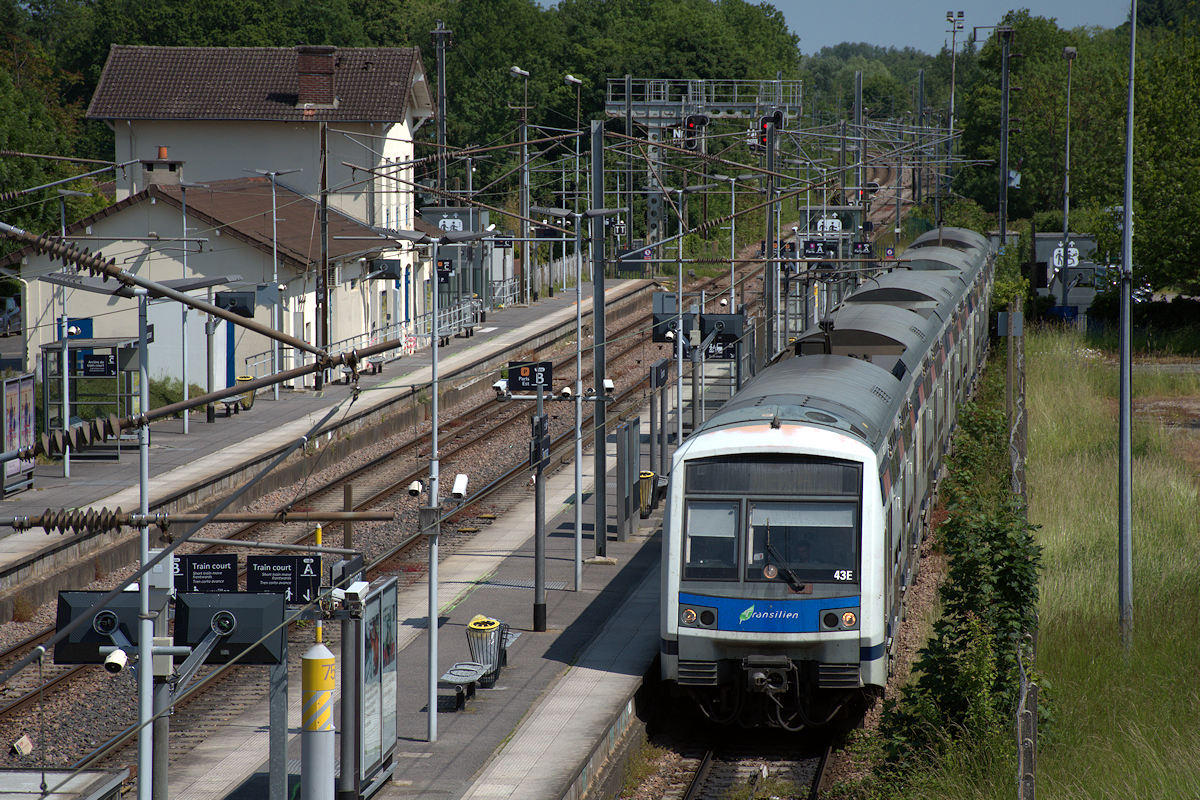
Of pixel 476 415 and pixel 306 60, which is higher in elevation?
pixel 306 60

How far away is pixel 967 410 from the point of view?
26.7 meters

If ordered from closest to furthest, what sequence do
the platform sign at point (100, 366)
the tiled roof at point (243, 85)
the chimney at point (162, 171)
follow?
the platform sign at point (100, 366), the chimney at point (162, 171), the tiled roof at point (243, 85)

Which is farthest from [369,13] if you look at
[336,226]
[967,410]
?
[967,410]

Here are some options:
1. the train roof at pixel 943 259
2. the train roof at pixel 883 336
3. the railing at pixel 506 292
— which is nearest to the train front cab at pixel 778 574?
the train roof at pixel 883 336

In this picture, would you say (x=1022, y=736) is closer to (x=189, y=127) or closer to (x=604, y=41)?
(x=189, y=127)

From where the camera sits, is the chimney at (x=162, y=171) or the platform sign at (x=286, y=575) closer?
the platform sign at (x=286, y=575)

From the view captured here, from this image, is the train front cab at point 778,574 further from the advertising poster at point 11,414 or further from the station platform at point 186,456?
the advertising poster at point 11,414

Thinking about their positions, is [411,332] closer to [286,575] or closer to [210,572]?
[210,572]

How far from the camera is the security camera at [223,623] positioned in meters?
10.2

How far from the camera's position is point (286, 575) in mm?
12258

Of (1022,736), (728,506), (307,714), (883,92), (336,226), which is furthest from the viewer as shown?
(883,92)

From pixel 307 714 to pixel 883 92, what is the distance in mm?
135572

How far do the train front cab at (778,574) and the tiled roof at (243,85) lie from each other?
34395 mm

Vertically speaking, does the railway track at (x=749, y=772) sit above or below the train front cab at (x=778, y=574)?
below
